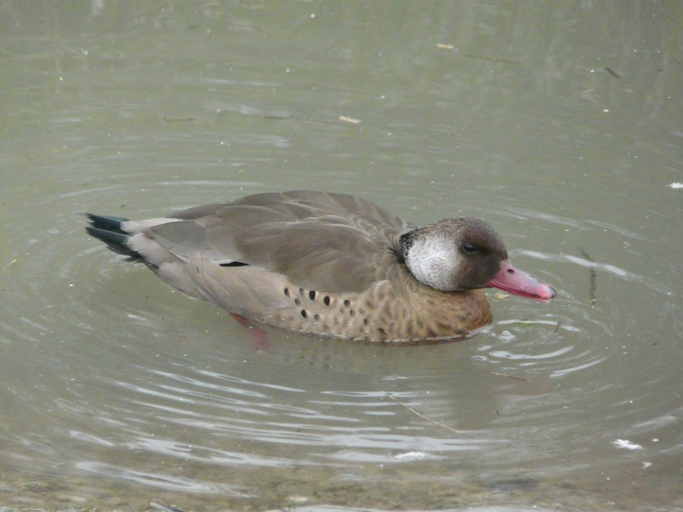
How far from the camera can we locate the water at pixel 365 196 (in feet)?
19.2

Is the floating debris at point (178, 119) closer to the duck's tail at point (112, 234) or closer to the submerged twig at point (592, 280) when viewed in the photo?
the duck's tail at point (112, 234)

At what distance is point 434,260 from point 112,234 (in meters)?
2.01

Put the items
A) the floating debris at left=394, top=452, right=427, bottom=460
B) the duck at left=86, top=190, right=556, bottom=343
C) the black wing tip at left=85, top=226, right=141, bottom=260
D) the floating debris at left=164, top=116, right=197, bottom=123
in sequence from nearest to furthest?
1. the floating debris at left=394, top=452, right=427, bottom=460
2. the duck at left=86, top=190, right=556, bottom=343
3. the black wing tip at left=85, top=226, right=141, bottom=260
4. the floating debris at left=164, top=116, right=197, bottom=123

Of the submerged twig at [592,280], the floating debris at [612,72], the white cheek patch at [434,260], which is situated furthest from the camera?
the floating debris at [612,72]

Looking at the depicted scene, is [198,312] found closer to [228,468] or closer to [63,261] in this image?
[63,261]

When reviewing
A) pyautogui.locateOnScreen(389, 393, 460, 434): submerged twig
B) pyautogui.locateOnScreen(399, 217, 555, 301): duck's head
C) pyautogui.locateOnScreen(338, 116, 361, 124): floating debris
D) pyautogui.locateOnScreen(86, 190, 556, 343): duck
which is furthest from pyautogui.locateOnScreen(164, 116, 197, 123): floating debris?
pyautogui.locateOnScreen(389, 393, 460, 434): submerged twig

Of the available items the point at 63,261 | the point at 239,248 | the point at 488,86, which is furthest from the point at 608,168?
the point at 63,261

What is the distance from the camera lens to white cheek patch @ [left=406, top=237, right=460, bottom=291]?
24.9ft

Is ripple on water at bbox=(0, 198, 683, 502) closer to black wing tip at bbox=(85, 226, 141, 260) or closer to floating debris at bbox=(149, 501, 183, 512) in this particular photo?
black wing tip at bbox=(85, 226, 141, 260)

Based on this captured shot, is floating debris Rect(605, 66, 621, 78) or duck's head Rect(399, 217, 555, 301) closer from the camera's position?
duck's head Rect(399, 217, 555, 301)

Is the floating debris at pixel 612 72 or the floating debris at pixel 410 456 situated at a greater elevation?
the floating debris at pixel 612 72

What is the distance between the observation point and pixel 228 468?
576cm

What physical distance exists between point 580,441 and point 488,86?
17.3 feet

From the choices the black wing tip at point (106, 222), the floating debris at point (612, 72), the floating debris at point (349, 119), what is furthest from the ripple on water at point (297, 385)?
the floating debris at point (612, 72)
